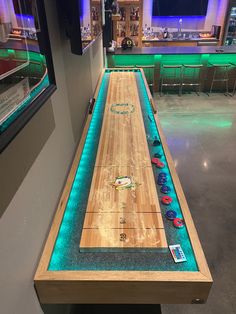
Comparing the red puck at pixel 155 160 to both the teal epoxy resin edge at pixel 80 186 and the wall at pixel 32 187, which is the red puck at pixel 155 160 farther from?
the wall at pixel 32 187

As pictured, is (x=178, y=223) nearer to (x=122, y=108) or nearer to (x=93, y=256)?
(x=93, y=256)

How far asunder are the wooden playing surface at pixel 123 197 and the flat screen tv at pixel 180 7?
7887 mm

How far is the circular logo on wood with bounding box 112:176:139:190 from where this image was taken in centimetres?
158

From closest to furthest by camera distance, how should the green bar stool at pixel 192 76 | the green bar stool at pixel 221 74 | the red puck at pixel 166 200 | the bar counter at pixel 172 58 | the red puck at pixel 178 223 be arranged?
1. the red puck at pixel 178 223
2. the red puck at pixel 166 200
3. the bar counter at pixel 172 58
4. the green bar stool at pixel 221 74
5. the green bar stool at pixel 192 76

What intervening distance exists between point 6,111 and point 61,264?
0.76 metres

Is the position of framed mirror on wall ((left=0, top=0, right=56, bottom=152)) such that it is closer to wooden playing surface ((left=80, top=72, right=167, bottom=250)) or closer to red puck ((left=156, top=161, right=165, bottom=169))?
wooden playing surface ((left=80, top=72, right=167, bottom=250))

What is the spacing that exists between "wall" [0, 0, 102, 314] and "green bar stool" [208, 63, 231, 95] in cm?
559

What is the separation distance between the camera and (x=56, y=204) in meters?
1.48

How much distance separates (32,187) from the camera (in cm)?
109

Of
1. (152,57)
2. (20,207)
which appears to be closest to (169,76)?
(152,57)

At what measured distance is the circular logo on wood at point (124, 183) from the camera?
1.58m

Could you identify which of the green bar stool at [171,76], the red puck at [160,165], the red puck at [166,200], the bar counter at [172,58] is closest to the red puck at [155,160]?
the red puck at [160,165]

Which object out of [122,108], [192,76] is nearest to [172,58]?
[192,76]

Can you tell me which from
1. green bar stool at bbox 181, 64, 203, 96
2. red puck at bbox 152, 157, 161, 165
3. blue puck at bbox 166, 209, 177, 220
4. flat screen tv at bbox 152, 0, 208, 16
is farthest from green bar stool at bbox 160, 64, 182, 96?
blue puck at bbox 166, 209, 177, 220
